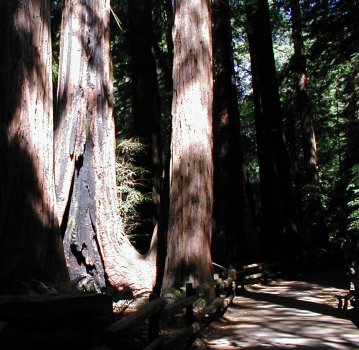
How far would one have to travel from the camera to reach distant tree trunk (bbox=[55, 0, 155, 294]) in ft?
33.5

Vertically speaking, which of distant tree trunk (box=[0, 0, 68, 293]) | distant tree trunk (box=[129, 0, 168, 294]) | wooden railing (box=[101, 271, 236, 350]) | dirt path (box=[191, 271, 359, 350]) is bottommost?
dirt path (box=[191, 271, 359, 350])

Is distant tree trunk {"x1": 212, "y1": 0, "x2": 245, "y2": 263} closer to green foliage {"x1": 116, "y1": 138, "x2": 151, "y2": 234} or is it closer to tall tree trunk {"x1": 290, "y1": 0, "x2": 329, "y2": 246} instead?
tall tree trunk {"x1": 290, "y1": 0, "x2": 329, "y2": 246}

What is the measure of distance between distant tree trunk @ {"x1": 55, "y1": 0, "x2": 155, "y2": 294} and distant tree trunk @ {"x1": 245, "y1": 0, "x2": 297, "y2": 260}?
12.6m

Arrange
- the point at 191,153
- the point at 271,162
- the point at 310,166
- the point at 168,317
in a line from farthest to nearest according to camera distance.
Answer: the point at 310,166, the point at 271,162, the point at 191,153, the point at 168,317

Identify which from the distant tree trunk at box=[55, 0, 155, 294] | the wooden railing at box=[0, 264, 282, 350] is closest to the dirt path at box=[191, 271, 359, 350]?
the distant tree trunk at box=[55, 0, 155, 294]

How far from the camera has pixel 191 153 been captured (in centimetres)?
1095

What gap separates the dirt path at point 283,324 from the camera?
331 inches

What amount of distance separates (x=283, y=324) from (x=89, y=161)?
15.5ft

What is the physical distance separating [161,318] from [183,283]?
12.4 feet

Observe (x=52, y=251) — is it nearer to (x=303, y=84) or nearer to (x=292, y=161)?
(x=303, y=84)

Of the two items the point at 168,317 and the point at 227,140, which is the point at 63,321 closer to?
the point at 168,317

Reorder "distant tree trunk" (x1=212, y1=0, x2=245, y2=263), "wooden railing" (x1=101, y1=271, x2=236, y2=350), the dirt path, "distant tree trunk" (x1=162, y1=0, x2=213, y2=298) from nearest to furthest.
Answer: "wooden railing" (x1=101, y1=271, x2=236, y2=350) < the dirt path < "distant tree trunk" (x1=162, y1=0, x2=213, y2=298) < "distant tree trunk" (x1=212, y1=0, x2=245, y2=263)

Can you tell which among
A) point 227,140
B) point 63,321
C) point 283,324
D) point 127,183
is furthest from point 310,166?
point 63,321

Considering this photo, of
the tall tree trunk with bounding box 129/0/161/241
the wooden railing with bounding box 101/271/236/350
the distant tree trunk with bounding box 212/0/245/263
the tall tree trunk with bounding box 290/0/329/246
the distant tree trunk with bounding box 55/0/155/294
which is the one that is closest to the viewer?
the wooden railing with bounding box 101/271/236/350
